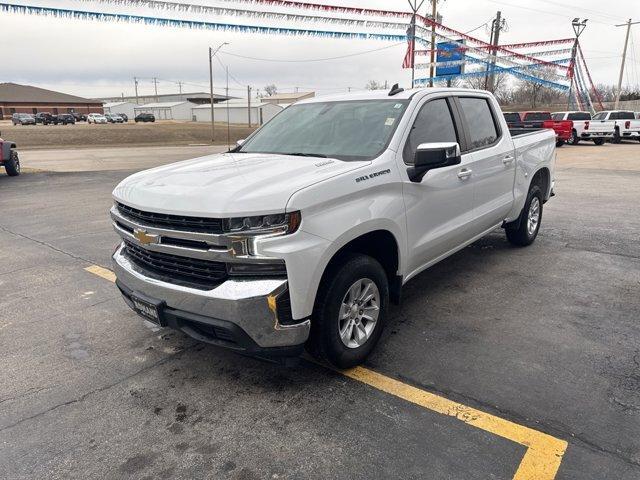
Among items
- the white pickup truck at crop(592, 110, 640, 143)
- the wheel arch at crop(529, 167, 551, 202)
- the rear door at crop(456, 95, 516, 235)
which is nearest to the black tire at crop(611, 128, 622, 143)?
the white pickup truck at crop(592, 110, 640, 143)

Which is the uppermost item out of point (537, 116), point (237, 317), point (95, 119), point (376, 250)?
point (95, 119)

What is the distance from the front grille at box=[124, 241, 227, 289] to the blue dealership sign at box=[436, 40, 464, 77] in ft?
68.2

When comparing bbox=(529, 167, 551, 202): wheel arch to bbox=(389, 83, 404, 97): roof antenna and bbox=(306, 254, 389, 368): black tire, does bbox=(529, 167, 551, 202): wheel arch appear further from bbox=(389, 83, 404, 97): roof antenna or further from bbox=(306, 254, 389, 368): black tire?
bbox=(306, 254, 389, 368): black tire

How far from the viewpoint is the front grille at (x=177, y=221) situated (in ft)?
9.23

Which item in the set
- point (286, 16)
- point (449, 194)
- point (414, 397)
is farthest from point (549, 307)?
point (286, 16)

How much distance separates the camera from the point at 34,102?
9056cm

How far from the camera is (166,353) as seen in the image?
3.76m

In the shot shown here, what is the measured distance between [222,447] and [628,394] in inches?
98.6

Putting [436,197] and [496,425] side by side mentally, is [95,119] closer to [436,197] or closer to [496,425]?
[436,197]

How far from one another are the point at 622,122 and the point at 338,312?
30532 millimetres

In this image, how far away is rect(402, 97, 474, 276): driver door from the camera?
379 cm

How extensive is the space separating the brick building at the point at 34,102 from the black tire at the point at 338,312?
101 metres

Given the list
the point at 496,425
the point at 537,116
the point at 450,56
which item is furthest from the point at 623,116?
the point at 496,425

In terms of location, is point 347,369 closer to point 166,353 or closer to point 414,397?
point 414,397
